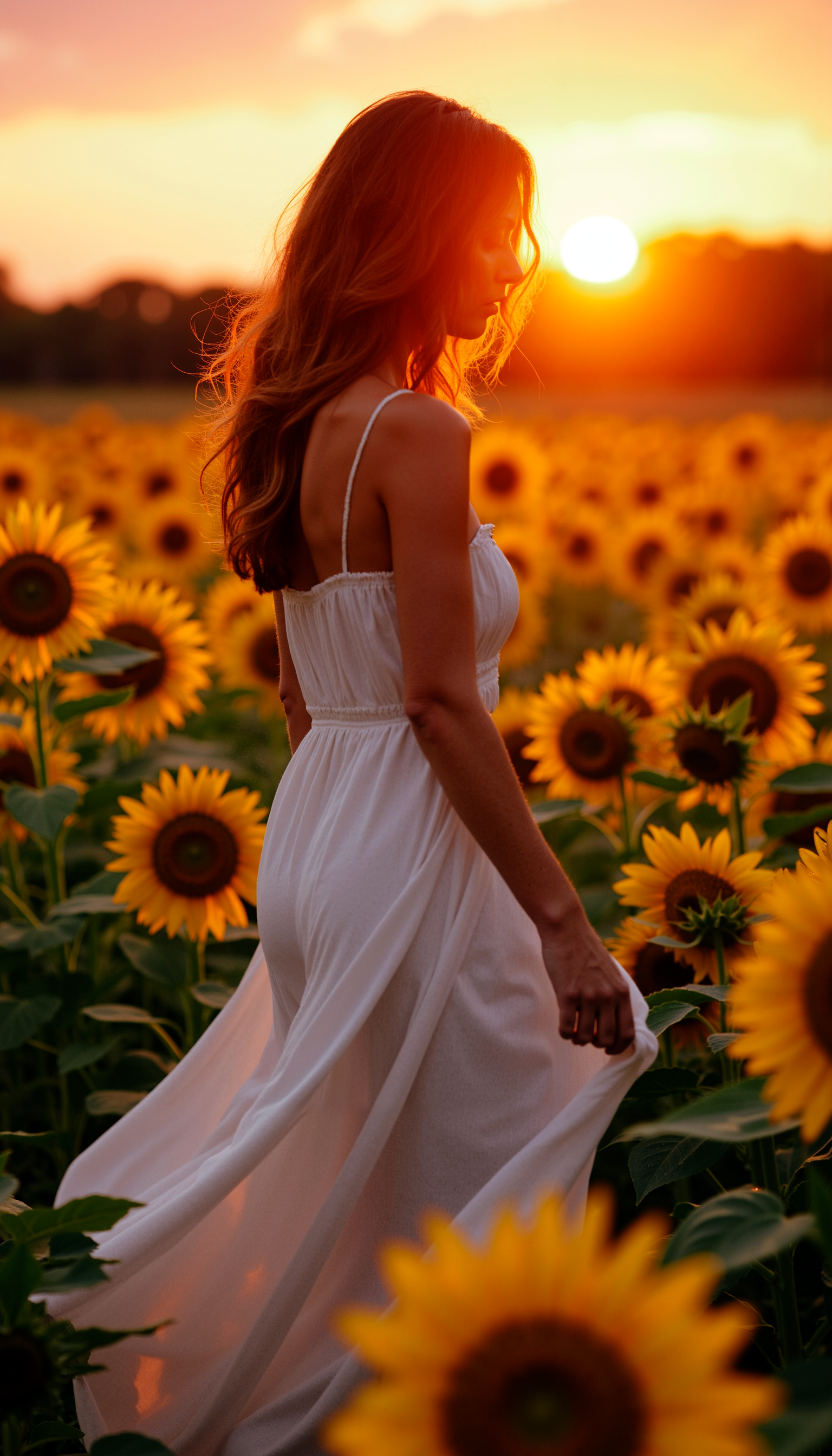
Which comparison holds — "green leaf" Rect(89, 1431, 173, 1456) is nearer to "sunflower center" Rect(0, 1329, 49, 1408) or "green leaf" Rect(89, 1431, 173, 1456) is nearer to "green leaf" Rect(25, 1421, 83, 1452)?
"sunflower center" Rect(0, 1329, 49, 1408)

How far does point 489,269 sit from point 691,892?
1245 millimetres

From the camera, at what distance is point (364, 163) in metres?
2.11

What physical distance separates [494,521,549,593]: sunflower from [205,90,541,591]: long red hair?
4.69 m

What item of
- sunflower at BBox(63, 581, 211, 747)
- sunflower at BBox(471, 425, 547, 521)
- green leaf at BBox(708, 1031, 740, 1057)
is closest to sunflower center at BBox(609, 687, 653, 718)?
sunflower at BBox(63, 581, 211, 747)

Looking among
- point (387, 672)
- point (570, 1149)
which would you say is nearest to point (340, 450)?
point (387, 672)

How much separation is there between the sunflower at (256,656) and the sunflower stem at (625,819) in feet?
7.07

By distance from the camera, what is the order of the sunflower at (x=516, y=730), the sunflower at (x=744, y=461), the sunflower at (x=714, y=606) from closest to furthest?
the sunflower at (x=516, y=730) < the sunflower at (x=714, y=606) < the sunflower at (x=744, y=461)

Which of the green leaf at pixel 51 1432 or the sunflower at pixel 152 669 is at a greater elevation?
the sunflower at pixel 152 669

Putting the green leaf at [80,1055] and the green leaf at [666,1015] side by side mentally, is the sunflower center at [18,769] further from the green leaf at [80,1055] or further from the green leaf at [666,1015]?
the green leaf at [666,1015]

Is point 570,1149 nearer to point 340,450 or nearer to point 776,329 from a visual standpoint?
point 340,450

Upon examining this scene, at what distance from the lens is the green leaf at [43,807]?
3.06 m

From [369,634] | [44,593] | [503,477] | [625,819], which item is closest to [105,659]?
[44,593]

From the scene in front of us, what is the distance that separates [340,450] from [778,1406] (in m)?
1.47

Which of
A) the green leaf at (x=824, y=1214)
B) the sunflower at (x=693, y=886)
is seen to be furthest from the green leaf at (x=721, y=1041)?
the green leaf at (x=824, y=1214)
